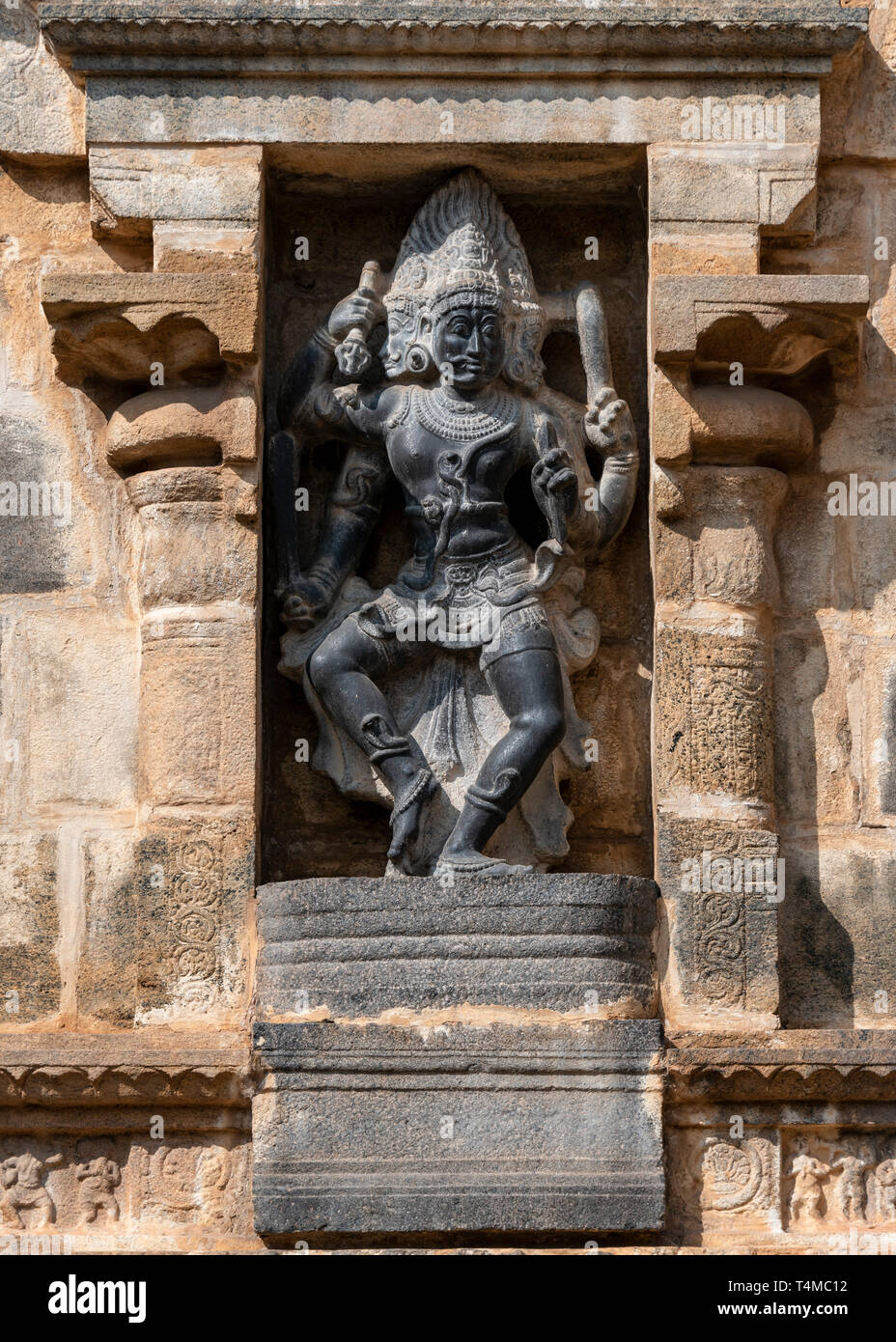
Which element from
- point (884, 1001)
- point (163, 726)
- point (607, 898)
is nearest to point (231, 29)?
point (163, 726)

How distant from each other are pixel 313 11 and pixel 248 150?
0.44 metres

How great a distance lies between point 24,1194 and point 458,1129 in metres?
Result: 1.24

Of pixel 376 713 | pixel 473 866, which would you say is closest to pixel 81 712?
pixel 376 713

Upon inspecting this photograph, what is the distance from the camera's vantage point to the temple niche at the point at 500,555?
720 centimetres

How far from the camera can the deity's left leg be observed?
6.93m

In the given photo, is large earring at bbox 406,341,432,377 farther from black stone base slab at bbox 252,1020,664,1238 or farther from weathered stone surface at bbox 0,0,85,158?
black stone base slab at bbox 252,1020,664,1238

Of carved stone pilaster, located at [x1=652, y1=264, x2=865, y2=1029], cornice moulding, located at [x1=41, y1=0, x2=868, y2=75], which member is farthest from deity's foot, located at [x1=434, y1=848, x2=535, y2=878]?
cornice moulding, located at [x1=41, y1=0, x2=868, y2=75]

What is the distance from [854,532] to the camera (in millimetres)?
7348

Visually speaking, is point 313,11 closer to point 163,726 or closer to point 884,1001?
point 163,726

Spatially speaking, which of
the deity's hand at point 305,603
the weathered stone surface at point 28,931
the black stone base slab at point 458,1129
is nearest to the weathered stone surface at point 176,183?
the deity's hand at point 305,603

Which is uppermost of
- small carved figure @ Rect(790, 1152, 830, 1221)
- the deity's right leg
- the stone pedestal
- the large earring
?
the large earring

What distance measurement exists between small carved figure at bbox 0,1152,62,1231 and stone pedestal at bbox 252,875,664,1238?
2.11 ft

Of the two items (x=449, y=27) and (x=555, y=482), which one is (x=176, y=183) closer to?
(x=449, y=27)

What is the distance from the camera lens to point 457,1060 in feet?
21.7
